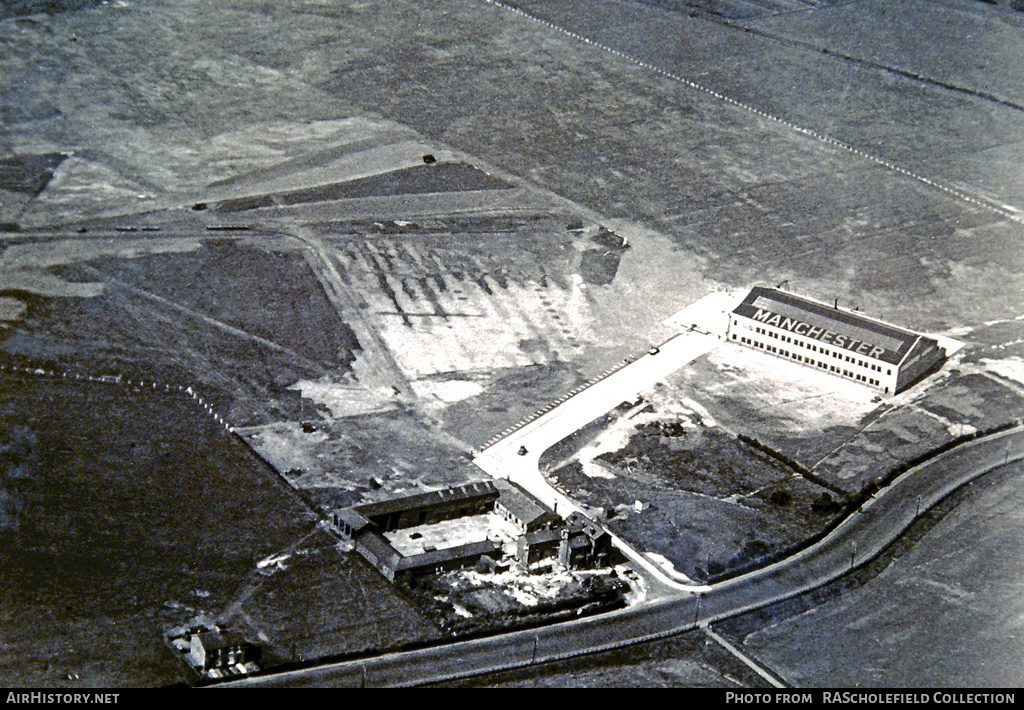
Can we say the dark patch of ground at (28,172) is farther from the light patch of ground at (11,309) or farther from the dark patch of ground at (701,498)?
the dark patch of ground at (701,498)

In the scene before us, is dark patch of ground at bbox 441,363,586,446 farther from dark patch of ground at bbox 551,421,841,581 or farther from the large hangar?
the large hangar

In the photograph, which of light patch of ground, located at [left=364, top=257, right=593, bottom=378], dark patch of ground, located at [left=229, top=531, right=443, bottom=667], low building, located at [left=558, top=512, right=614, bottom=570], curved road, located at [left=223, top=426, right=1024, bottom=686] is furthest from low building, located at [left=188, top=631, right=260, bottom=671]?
light patch of ground, located at [left=364, top=257, right=593, bottom=378]

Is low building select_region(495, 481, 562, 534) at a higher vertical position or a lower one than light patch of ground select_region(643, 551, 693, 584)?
higher

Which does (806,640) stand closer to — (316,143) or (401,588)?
(401,588)

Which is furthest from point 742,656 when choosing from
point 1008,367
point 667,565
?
point 1008,367

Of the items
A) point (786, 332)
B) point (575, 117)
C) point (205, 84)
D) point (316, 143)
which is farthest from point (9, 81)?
point (786, 332)

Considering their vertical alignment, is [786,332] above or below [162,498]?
above
